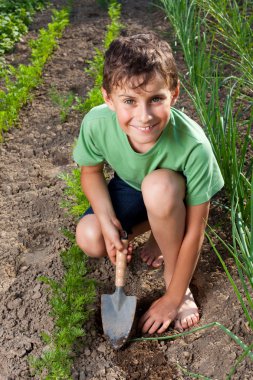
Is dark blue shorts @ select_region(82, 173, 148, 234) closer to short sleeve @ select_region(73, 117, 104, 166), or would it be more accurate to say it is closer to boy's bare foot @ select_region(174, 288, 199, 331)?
short sleeve @ select_region(73, 117, 104, 166)

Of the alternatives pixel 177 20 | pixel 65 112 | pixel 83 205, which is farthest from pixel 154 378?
pixel 177 20

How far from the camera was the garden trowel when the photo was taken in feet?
7.77

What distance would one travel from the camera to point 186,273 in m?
2.37

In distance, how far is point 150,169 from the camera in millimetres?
2354

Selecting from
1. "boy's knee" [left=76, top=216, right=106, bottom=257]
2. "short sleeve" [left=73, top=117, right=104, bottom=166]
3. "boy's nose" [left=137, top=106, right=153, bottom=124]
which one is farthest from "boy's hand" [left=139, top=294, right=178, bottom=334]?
"boy's nose" [left=137, top=106, right=153, bottom=124]

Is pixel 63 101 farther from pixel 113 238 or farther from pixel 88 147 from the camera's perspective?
pixel 113 238

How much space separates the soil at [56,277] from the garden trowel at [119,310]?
0.19 ft

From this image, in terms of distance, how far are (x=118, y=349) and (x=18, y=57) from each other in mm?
2977

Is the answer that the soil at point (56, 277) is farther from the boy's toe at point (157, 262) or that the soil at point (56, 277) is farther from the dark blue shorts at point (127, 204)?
the dark blue shorts at point (127, 204)

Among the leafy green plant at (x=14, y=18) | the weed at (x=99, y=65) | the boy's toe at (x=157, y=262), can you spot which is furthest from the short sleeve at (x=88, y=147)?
the leafy green plant at (x=14, y=18)

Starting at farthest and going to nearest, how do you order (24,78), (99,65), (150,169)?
(99,65) < (24,78) < (150,169)

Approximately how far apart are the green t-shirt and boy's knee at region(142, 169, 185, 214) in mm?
41

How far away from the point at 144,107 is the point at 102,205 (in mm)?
557

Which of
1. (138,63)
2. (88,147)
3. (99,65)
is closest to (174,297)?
(88,147)
